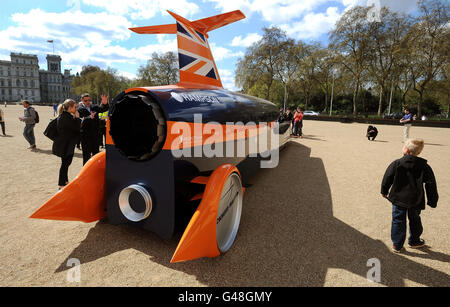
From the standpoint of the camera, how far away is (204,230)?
8.30 ft

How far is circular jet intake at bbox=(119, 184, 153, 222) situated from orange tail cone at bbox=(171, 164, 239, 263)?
24.3 inches

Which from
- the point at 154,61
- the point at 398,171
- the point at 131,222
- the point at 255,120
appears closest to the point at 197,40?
the point at 255,120

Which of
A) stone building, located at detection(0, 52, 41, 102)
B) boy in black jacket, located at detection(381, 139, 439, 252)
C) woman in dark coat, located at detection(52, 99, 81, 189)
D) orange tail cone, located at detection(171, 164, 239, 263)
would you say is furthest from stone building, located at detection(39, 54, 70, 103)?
boy in black jacket, located at detection(381, 139, 439, 252)

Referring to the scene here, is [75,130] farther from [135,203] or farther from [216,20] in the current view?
[216,20]

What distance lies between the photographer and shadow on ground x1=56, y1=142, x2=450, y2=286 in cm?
263

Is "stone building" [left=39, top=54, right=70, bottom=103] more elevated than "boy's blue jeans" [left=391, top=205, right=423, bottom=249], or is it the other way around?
"stone building" [left=39, top=54, right=70, bottom=103]

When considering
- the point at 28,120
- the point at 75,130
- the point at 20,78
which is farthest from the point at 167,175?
the point at 20,78

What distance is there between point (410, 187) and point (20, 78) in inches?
5163

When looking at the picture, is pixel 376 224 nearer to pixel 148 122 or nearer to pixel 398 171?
pixel 398 171

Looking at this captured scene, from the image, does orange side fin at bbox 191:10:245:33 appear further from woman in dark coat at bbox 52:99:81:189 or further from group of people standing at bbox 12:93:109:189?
woman in dark coat at bbox 52:99:81:189

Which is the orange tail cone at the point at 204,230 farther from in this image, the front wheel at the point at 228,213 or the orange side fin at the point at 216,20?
the orange side fin at the point at 216,20

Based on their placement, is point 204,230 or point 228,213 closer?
point 204,230

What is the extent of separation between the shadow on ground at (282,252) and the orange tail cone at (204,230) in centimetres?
31

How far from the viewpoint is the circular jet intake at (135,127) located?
2.75 m
